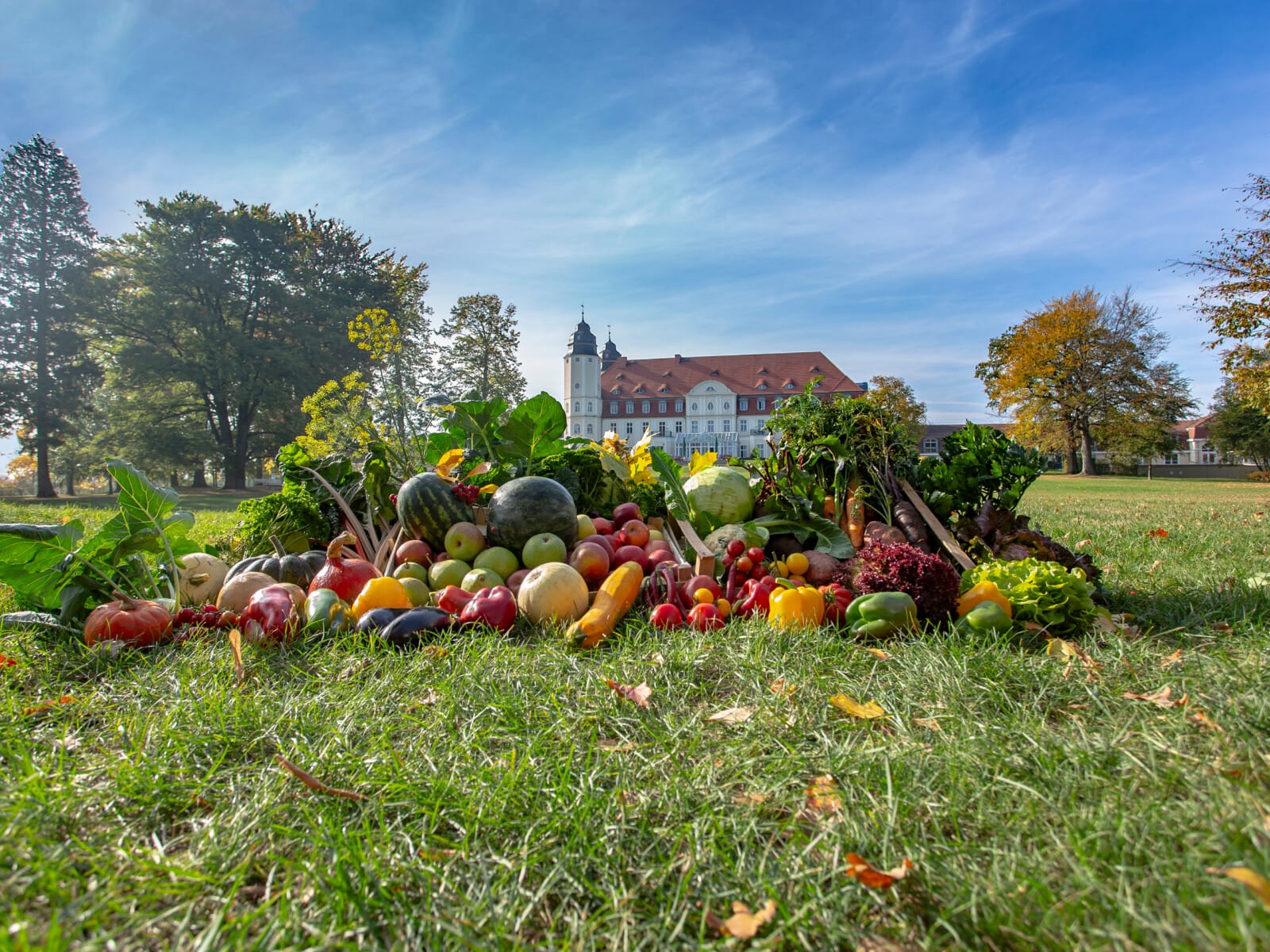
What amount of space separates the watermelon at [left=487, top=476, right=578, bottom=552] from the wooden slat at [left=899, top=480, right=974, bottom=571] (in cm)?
210

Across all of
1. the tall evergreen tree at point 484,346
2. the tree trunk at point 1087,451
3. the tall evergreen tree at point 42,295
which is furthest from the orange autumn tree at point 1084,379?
the tall evergreen tree at point 42,295

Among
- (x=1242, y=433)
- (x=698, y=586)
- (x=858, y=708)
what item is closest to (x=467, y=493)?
(x=698, y=586)

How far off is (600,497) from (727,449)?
79.6 metres

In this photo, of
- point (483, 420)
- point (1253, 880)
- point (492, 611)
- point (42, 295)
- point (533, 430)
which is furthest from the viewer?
point (42, 295)

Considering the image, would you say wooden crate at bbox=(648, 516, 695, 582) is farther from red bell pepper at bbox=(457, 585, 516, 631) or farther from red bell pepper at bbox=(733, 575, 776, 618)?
red bell pepper at bbox=(457, 585, 516, 631)

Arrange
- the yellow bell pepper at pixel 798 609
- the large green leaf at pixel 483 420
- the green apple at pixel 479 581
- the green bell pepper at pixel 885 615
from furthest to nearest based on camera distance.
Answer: the large green leaf at pixel 483 420, the green apple at pixel 479 581, the yellow bell pepper at pixel 798 609, the green bell pepper at pixel 885 615

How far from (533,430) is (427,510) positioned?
1046 mm

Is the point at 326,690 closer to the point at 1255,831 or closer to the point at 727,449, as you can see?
the point at 1255,831

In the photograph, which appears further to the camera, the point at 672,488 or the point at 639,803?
the point at 672,488

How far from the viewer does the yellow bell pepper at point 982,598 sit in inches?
108

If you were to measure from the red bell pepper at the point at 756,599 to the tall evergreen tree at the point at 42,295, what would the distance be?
38078 millimetres

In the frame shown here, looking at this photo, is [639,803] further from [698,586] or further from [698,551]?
[698,551]

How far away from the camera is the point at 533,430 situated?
14.9 feet

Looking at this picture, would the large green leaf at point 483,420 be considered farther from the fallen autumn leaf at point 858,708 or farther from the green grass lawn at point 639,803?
the fallen autumn leaf at point 858,708
